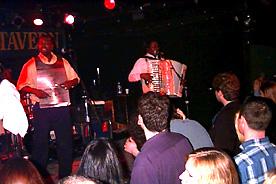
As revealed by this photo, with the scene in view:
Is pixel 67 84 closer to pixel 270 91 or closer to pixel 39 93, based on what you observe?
pixel 39 93

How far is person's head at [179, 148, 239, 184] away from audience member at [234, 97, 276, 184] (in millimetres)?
621

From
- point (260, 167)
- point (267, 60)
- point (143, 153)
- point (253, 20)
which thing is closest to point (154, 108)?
point (143, 153)

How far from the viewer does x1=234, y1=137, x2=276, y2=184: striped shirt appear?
2.84 meters

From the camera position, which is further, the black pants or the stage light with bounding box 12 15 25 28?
the stage light with bounding box 12 15 25 28

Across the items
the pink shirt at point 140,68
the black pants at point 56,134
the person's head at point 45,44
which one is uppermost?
the person's head at point 45,44

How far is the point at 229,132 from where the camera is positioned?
160 inches

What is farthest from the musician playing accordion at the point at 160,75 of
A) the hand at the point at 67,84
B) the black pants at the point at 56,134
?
the black pants at the point at 56,134

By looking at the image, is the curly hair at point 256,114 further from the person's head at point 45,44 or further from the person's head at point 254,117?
the person's head at point 45,44

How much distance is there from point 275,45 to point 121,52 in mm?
5283

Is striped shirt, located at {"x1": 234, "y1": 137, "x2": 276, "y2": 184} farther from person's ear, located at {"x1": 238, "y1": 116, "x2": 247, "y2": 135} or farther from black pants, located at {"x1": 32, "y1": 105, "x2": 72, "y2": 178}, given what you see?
black pants, located at {"x1": 32, "y1": 105, "x2": 72, "y2": 178}

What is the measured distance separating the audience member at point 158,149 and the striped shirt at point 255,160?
39 centimetres

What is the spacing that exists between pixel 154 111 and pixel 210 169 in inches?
42.0

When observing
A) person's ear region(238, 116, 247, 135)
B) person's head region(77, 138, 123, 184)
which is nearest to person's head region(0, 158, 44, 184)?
person's head region(77, 138, 123, 184)

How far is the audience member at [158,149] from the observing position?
2881mm
